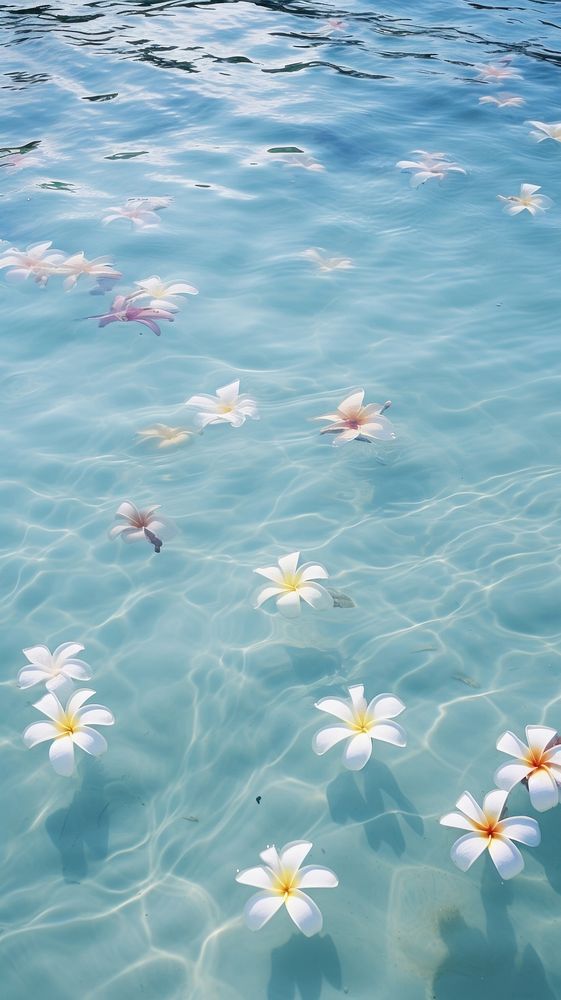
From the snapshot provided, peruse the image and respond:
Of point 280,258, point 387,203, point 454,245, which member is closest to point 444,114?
point 387,203

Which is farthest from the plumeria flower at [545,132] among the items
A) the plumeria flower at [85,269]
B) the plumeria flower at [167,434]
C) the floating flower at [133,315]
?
the plumeria flower at [167,434]

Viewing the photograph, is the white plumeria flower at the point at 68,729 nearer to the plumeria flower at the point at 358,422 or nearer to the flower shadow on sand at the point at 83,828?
the flower shadow on sand at the point at 83,828

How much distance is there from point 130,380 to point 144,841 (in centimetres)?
294

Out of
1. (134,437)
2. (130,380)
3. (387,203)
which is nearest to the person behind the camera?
(134,437)

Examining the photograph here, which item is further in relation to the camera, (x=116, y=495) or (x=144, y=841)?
(x=116, y=495)

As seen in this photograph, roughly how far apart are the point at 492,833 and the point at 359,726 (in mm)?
570

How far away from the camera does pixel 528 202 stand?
6895 mm

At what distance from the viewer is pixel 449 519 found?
4.39m

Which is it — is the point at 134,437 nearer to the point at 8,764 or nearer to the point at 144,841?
the point at 8,764

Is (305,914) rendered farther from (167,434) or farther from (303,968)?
(167,434)

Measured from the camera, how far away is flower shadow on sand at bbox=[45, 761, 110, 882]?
3.08m

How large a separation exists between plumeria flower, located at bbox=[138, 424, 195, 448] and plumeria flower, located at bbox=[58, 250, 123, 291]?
169cm

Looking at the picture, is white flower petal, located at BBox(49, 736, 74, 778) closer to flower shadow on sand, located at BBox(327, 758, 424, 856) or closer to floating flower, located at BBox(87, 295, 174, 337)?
flower shadow on sand, located at BBox(327, 758, 424, 856)

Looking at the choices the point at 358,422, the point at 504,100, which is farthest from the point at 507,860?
the point at 504,100
